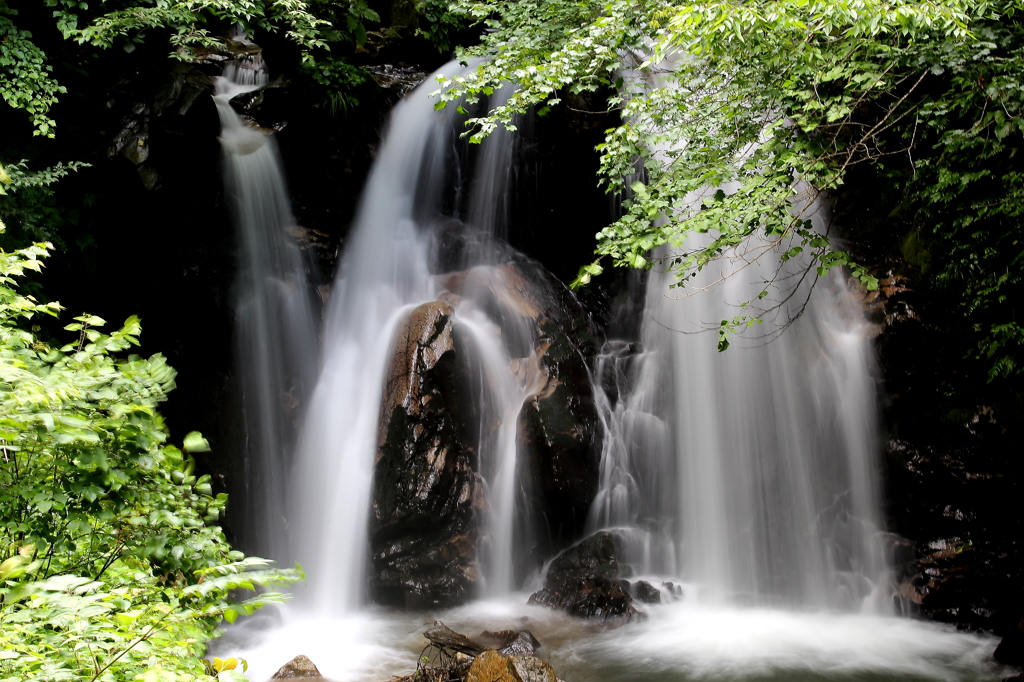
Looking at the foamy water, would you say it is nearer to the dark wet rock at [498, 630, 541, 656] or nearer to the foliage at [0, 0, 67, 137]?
the dark wet rock at [498, 630, 541, 656]

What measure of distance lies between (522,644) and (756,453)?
3787mm

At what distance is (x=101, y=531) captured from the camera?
2479mm

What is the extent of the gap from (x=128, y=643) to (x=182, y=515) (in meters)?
0.52

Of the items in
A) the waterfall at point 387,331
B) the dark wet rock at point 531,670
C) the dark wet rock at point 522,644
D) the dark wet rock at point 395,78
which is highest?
the dark wet rock at point 395,78

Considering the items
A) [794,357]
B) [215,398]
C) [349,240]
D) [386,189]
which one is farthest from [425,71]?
[794,357]

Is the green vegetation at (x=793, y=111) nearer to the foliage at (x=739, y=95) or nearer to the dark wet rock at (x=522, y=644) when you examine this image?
the foliage at (x=739, y=95)

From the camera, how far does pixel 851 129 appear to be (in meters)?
7.64

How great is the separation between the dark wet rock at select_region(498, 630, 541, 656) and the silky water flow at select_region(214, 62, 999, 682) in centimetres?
20

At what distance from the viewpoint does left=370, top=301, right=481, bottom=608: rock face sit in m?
7.19

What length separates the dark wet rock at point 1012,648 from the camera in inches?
213

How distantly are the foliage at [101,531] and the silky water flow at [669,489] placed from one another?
153 inches

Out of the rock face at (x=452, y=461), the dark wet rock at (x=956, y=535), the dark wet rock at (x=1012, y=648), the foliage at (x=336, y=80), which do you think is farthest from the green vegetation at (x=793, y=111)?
the foliage at (x=336, y=80)

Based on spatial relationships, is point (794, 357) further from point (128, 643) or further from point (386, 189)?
point (128, 643)

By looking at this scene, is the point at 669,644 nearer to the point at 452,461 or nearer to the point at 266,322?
the point at 452,461
